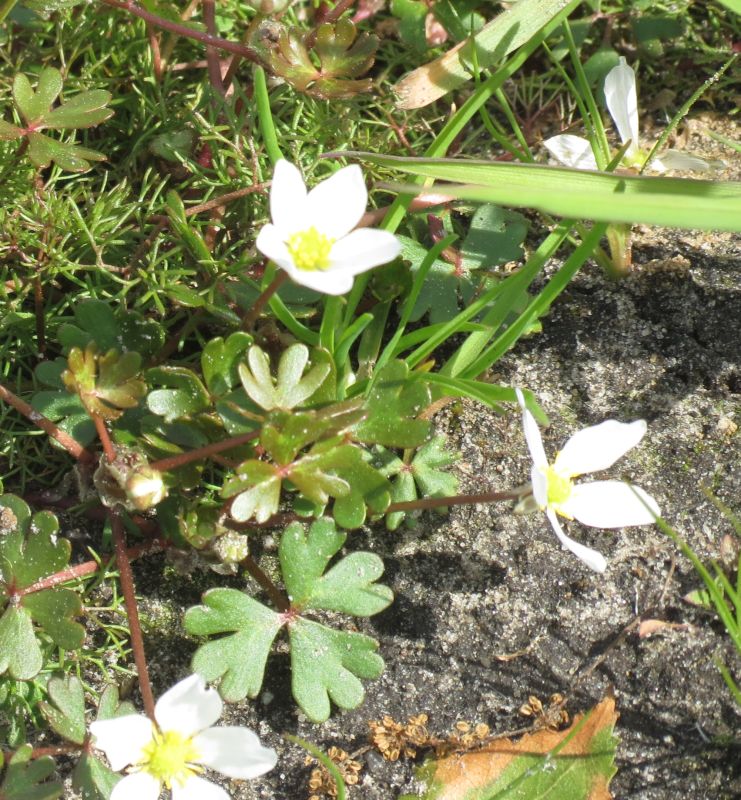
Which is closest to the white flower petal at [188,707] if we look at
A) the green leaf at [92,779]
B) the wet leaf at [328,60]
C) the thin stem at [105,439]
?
the green leaf at [92,779]

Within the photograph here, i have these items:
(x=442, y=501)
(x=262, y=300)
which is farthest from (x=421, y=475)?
(x=262, y=300)

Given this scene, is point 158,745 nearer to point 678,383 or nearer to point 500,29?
point 678,383

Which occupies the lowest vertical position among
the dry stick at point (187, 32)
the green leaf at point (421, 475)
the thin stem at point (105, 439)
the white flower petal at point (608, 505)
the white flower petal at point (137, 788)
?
the white flower petal at point (137, 788)

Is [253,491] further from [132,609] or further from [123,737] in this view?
[123,737]

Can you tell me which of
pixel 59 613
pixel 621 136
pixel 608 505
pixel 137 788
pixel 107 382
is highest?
pixel 621 136

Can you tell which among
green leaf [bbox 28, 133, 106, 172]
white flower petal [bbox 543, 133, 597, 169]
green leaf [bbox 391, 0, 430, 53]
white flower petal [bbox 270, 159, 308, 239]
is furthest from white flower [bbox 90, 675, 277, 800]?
green leaf [bbox 391, 0, 430, 53]

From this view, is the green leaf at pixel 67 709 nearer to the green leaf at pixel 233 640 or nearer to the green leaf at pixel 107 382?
the green leaf at pixel 233 640

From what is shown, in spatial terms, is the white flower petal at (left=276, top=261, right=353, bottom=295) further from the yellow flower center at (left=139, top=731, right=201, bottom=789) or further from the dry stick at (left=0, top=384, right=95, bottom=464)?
the yellow flower center at (left=139, top=731, right=201, bottom=789)
